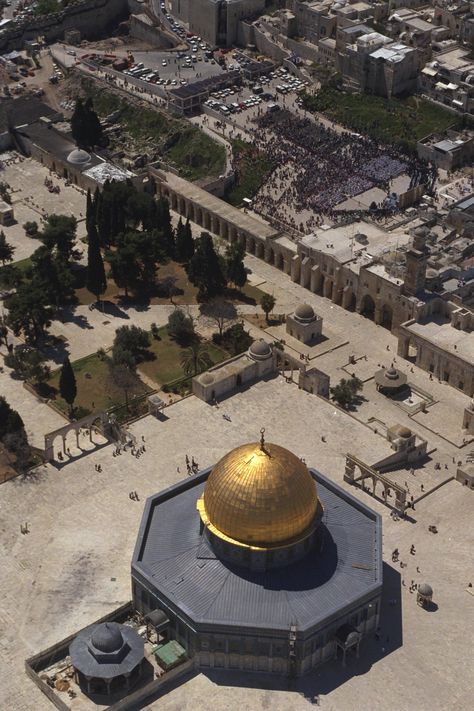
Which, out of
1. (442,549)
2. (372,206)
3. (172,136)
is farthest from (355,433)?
(172,136)

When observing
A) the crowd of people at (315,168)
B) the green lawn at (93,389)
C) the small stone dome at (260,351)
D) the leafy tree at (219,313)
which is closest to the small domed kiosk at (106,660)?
the green lawn at (93,389)

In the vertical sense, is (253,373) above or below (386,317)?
above

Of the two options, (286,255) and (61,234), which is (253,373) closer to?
(286,255)

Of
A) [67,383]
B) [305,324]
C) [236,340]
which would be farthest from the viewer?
[305,324]

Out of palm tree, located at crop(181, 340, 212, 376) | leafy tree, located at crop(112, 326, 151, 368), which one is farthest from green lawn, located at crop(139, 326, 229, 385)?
leafy tree, located at crop(112, 326, 151, 368)

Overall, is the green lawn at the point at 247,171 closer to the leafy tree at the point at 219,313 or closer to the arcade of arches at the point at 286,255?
the arcade of arches at the point at 286,255

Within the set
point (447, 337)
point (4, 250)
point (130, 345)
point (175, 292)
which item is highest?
point (447, 337)

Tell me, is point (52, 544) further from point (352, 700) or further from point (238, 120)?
point (238, 120)

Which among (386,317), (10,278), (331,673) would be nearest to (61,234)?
(10,278)
